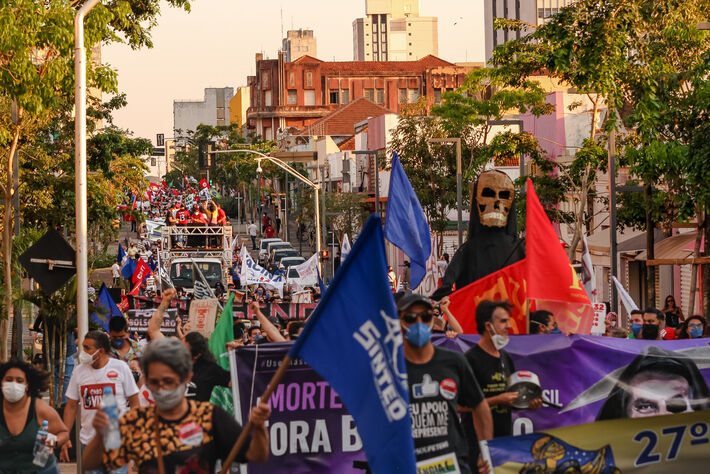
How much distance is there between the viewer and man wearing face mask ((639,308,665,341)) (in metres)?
12.8

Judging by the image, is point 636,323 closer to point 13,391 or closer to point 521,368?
Result: point 521,368

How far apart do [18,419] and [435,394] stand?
2.57 metres

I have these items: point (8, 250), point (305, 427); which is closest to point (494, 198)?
point (305, 427)

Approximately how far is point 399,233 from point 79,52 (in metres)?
4.48

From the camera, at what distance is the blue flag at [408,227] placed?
51.4 ft

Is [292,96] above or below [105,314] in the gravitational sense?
above

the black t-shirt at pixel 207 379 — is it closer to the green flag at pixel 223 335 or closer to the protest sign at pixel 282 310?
the green flag at pixel 223 335

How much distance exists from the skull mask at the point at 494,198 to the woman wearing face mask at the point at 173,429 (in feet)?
26.2

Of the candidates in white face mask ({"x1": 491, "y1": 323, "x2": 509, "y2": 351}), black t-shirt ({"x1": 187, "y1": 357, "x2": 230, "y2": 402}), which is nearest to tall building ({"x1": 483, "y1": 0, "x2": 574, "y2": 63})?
black t-shirt ({"x1": 187, "y1": 357, "x2": 230, "y2": 402})

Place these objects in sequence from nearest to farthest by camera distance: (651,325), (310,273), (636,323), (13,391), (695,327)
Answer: (13,391) → (651,325) → (636,323) → (695,327) → (310,273)

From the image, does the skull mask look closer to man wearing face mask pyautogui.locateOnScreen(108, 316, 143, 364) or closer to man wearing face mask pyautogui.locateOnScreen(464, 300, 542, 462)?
man wearing face mask pyautogui.locateOnScreen(108, 316, 143, 364)

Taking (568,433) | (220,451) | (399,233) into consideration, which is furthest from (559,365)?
(399,233)

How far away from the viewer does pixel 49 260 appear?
1539 centimetres

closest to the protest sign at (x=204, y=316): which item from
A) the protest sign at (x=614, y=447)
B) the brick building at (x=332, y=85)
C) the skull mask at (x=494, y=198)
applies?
the skull mask at (x=494, y=198)
